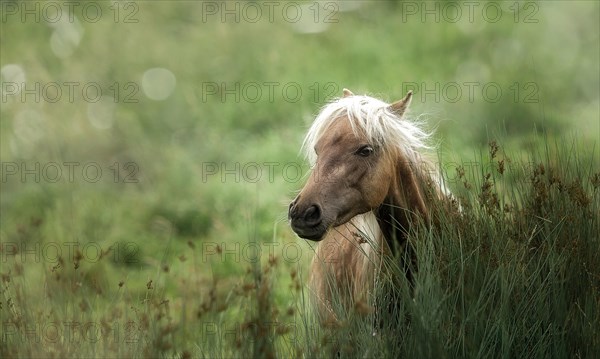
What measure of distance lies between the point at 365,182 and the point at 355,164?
3.6 inches

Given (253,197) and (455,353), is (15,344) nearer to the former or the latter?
(455,353)

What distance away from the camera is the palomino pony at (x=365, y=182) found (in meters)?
3.98

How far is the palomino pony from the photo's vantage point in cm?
398

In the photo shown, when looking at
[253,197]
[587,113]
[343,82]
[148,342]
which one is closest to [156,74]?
[343,82]

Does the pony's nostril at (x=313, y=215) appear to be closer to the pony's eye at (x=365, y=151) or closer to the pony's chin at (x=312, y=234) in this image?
the pony's chin at (x=312, y=234)

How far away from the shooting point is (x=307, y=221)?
3.85m

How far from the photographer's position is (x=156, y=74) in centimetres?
1138

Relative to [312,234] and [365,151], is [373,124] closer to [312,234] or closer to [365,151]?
[365,151]

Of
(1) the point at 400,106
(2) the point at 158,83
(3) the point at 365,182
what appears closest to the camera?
(3) the point at 365,182

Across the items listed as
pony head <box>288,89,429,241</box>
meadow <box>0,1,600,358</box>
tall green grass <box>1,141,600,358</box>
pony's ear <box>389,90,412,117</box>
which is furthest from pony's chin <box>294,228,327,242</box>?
pony's ear <box>389,90,412,117</box>

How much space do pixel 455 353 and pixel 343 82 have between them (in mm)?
6595

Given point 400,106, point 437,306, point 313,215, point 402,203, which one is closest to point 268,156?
point 400,106

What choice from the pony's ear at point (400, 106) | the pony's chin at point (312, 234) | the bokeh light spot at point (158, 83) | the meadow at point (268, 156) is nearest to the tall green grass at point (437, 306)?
the meadow at point (268, 156)

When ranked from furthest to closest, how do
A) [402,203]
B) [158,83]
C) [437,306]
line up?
[158,83]
[402,203]
[437,306]
